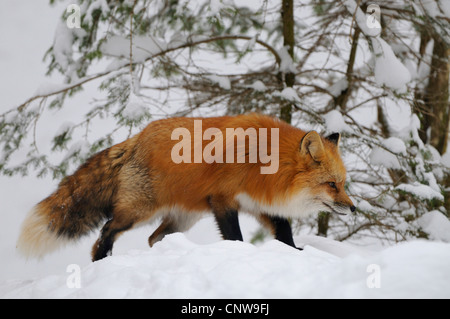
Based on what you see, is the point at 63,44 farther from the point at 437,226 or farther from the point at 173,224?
the point at 437,226

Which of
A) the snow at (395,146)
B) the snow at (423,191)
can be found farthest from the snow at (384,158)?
the snow at (423,191)

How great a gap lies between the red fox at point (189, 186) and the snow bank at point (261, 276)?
132cm

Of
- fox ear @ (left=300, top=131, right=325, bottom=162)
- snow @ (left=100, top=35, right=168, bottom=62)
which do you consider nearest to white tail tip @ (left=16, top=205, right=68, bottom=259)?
snow @ (left=100, top=35, right=168, bottom=62)

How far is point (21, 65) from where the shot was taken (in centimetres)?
1686

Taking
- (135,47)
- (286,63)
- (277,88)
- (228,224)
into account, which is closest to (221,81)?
(277,88)

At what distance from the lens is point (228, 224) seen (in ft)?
14.7

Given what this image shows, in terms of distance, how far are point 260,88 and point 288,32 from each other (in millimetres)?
1284

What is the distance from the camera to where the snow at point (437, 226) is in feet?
17.9

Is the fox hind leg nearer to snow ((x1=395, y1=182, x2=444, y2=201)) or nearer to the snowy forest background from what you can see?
the snowy forest background

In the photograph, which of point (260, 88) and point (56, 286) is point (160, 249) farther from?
point (260, 88)

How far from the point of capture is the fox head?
14.7 ft

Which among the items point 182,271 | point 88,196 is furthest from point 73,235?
point 182,271

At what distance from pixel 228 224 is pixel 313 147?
3.88ft
